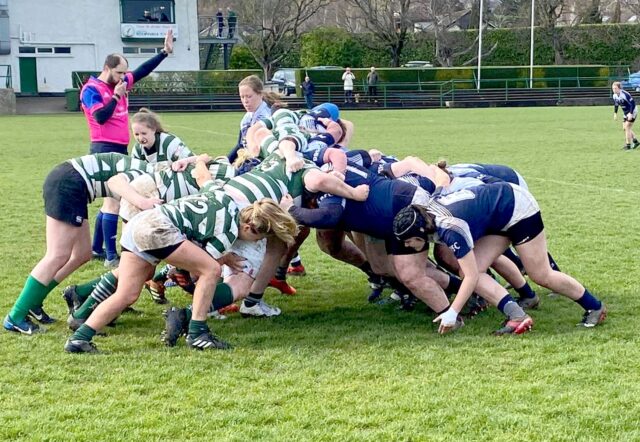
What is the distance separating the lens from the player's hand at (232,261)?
594cm

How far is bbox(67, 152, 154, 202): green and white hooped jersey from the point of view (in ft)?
20.4

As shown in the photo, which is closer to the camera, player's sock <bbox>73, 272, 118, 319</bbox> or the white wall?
player's sock <bbox>73, 272, 118, 319</bbox>

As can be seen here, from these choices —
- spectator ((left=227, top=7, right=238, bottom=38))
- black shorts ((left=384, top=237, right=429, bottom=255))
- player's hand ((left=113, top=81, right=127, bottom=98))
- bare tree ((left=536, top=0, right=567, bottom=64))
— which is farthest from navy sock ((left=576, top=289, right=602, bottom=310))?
bare tree ((left=536, top=0, right=567, bottom=64))

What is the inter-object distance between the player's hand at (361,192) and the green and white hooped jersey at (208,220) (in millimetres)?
877

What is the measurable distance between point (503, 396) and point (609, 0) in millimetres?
62647

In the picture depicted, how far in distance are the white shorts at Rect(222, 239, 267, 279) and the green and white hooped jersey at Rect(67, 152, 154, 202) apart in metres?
A: 0.93

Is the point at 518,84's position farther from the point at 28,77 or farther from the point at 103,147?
the point at 103,147

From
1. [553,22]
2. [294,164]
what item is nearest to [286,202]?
[294,164]

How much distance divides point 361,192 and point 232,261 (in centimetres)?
103

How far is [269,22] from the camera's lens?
56.2 m

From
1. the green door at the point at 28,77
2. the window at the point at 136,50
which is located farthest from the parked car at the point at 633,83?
the green door at the point at 28,77

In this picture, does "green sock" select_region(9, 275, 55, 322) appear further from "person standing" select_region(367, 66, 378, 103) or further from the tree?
the tree

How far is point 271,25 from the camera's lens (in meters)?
55.6

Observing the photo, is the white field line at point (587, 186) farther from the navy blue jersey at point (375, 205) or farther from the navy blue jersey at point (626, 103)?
the navy blue jersey at point (375, 205)
